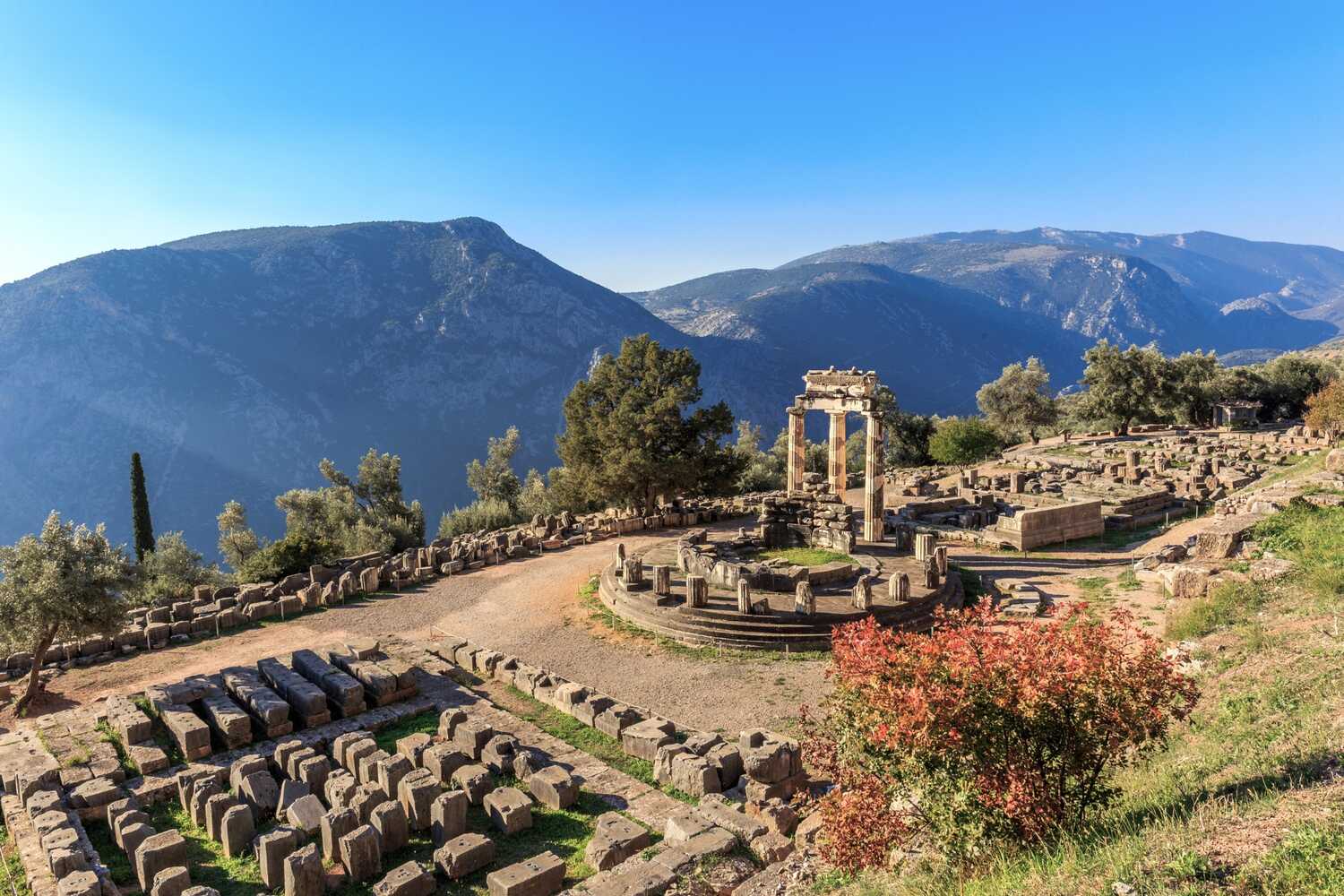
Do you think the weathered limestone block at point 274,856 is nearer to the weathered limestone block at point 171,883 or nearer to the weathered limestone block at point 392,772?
the weathered limestone block at point 171,883

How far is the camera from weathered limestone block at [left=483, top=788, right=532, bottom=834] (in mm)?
12445

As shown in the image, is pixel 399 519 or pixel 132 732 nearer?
pixel 132 732

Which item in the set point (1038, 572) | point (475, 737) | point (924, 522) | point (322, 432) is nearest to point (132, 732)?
point (475, 737)

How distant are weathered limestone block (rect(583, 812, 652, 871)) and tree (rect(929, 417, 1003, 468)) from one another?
162ft

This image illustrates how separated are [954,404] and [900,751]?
19675 cm

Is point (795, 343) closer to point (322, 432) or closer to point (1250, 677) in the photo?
point (322, 432)

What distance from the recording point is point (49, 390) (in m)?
125

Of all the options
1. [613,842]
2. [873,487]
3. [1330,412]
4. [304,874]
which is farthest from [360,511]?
[1330,412]

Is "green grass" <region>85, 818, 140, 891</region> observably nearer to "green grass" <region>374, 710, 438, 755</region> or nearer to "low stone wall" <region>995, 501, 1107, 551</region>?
"green grass" <region>374, 710, 438, 755</region>

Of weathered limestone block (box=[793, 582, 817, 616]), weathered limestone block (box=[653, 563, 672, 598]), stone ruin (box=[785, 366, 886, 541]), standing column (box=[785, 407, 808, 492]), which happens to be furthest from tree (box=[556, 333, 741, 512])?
weathered limestone block (box=[793, 582, 817, 616])

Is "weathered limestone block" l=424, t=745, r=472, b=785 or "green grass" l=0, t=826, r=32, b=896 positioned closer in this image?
"green grass" l=0, t=826, r=32, b=896

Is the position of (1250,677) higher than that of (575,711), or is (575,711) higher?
(1250,677)

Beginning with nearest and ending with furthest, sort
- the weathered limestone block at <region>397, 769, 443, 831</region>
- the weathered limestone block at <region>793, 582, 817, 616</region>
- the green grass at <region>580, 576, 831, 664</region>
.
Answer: the weathered limestone block at <region>397, 769, 443, 831</region> → the green grass at <region>580, 576, 831, 664</region> → the weathered limestone block at <region>793, 582, 817, 616</region>

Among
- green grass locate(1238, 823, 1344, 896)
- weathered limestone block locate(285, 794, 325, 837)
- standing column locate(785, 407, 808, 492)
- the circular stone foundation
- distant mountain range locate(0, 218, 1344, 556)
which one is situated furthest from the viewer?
distant mountain range locate(0, 218, 1344, 556)
